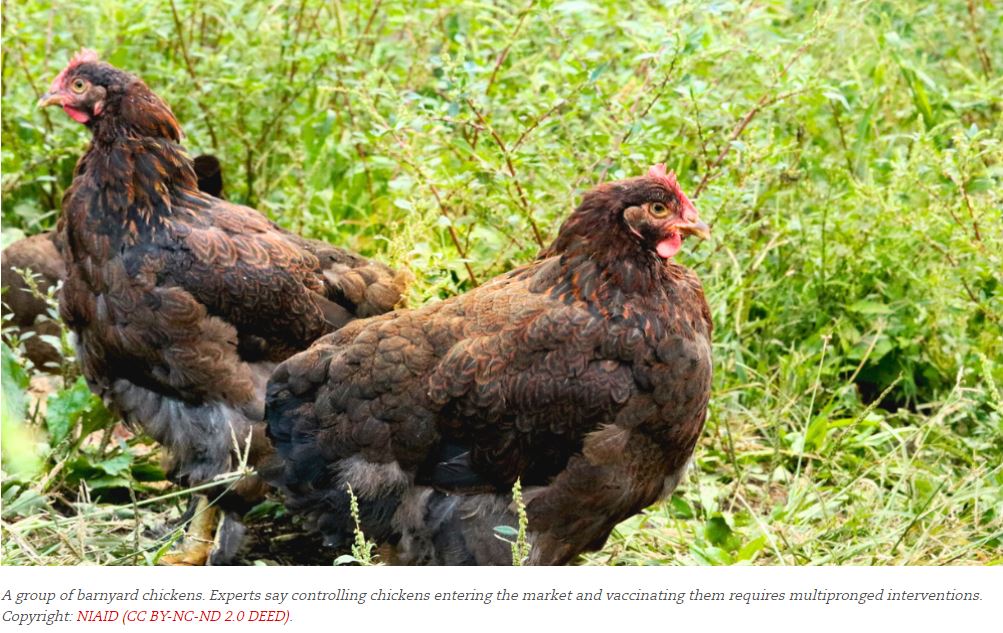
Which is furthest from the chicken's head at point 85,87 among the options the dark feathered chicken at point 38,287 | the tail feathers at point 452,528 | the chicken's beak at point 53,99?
the tail feathers at point 452,528

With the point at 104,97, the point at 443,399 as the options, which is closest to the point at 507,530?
the point at 443,399

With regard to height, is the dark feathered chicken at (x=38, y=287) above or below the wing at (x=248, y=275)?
below

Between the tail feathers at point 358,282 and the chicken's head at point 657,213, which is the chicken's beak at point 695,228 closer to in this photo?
the chicken's head at point 657,213

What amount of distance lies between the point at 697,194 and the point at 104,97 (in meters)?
2.17

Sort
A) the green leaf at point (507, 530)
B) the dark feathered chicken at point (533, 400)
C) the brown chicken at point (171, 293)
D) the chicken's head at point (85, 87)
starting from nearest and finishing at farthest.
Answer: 1. the green leaf at point (507, 530)
2. the dark feathered chicken at point (533, 400)
3. the brown chicken at point (171, 293)
4. the chicken's head at point (85, 87)

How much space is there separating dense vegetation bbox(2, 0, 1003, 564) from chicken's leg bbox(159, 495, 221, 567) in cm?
14

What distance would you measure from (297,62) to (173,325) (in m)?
2.12

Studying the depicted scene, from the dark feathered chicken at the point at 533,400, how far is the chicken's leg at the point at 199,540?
2.41 ft

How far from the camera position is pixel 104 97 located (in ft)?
13.8

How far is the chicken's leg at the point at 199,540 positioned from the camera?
14.0ft

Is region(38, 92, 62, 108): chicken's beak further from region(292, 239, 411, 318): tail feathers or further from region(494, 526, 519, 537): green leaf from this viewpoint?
region(494, 526, 519, 537): green leaf

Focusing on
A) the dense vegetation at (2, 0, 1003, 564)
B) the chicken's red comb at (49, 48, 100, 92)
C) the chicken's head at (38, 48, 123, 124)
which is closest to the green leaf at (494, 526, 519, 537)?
the dense vegetation at (2, 0, 1003, 564)
